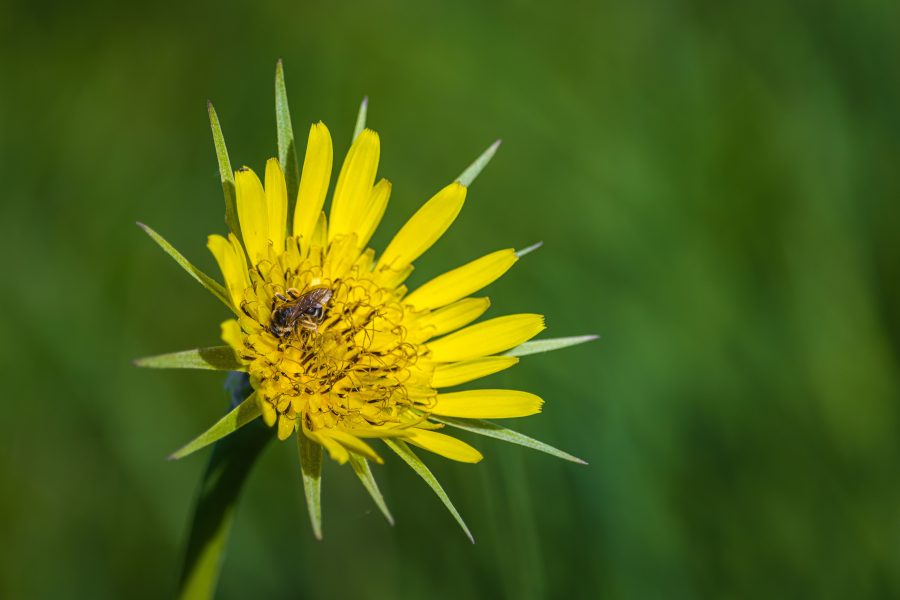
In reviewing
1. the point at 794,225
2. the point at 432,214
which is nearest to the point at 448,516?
the point at 432,214

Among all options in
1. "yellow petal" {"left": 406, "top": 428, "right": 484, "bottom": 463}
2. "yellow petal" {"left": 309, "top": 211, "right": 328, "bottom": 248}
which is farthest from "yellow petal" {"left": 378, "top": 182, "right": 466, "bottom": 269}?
"yellow petal" {"left": 406, "top": 428, "right": 484, "bottom": 463}

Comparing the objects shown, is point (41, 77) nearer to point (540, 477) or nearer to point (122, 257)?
point (122, 257)

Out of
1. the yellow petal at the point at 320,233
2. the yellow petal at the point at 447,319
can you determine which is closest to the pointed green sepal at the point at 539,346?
the yellow petal at the point at 447,319

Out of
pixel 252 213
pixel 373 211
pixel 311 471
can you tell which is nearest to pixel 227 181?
pixel 252 213

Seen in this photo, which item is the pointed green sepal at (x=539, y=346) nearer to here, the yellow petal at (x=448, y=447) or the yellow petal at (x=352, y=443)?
the yellow petal at (x=448, y=447)

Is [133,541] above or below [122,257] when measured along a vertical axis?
below

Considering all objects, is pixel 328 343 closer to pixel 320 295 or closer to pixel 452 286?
pixel 320 295
